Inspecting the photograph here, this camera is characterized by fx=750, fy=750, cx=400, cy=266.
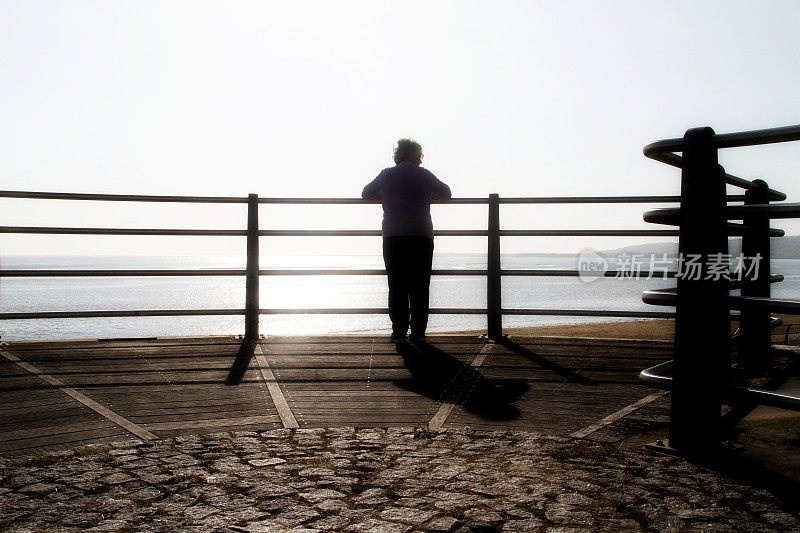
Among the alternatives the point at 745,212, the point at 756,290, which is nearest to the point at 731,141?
the point at 745,212

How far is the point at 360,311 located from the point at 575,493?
14.4 feet

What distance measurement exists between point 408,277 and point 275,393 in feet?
7.82

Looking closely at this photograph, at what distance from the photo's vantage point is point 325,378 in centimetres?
491

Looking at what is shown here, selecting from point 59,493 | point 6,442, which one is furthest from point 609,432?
point 6,442

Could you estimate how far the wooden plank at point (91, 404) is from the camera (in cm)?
358

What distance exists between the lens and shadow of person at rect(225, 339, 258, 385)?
491 centimetres

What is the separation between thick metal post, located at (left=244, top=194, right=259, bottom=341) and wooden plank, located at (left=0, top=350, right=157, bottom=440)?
202 cm

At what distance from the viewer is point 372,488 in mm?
2758

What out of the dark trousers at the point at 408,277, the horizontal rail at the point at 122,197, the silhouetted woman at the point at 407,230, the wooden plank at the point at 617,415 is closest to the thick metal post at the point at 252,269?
the horizontal rail at the point at 122,197

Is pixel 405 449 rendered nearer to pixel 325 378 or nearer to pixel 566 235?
pixel 325 378

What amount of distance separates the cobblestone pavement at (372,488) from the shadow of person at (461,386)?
627 mm

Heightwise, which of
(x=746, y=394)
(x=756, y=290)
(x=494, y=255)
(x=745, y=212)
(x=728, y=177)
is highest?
(x=728, y=177)

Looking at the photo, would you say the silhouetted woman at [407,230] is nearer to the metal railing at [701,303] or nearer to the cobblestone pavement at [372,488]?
the cobblestone pavement at [372,488]

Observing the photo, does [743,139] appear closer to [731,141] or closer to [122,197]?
[731,141]
